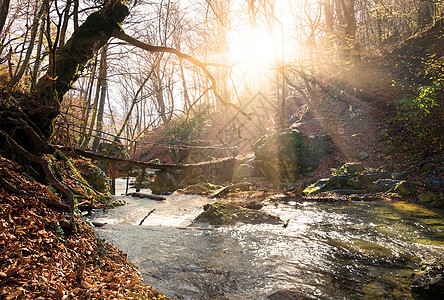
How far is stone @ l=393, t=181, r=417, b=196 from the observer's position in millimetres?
8720

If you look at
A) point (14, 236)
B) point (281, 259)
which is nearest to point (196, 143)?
point (281, 259)

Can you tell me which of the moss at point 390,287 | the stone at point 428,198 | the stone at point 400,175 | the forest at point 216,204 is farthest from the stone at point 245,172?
the moss at point 390,287

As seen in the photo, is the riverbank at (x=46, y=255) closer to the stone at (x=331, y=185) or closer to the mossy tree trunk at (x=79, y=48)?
the mossy tree trunk at (x=79, y=48)

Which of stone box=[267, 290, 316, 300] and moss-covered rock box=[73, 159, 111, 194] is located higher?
moss-covered rock box=[73, 159, 111, 194]

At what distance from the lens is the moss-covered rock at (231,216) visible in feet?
21.7

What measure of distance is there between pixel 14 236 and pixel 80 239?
810 millimetres

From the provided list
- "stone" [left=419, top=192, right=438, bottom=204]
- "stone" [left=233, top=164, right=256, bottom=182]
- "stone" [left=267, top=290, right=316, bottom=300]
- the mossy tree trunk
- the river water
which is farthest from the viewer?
"stone" [left=233, top=164, right=256, bottom=182]

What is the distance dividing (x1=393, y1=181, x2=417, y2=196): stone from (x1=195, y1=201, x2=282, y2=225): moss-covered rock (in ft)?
18.2

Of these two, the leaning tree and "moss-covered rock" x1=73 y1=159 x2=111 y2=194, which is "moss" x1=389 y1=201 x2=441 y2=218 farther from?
"moss-covered rock" x1=73 y1=159 x2=111 y2=194

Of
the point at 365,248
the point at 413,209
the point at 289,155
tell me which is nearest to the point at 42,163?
the point at 365,248

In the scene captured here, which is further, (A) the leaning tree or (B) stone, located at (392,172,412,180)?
(B) stone, located at (392,172,412,180)

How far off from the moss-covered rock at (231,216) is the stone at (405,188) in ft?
18.2

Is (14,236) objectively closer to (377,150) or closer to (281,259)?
(281,259)

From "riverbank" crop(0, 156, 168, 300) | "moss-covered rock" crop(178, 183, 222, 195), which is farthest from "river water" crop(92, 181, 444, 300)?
"moss-covered rock" crop(178, 183, 222, 195)
